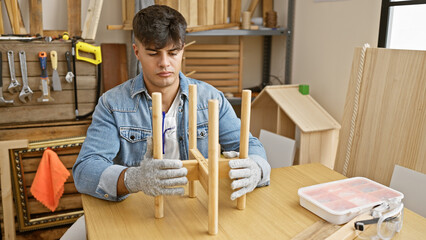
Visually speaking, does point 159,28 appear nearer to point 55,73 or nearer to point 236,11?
point 55,73

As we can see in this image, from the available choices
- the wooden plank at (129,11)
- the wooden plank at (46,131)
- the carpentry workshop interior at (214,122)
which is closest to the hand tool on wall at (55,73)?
the carpentry workshop interior at (214,122)

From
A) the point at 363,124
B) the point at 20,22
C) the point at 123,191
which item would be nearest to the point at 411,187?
the point at 363,124

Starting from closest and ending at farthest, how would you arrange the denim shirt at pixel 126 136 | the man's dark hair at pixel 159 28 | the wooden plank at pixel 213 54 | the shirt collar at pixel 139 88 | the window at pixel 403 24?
the denim shirt at pixel 126 136
the man's dark hair at pixel 159 28
the shirt collar at pixel 139 88
the window at pixel 403 24
the wooden plank at pixel 213 54

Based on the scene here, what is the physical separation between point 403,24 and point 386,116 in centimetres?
67

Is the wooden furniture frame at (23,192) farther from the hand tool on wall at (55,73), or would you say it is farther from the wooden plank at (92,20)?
the wooden plank at (92,20)

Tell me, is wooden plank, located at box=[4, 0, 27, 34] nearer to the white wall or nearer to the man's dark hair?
the man's dark hair

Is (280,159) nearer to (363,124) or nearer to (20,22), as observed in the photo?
(363,124)

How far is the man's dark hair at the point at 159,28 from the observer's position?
1315 millimetres

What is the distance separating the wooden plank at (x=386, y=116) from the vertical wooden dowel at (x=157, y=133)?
1.07m

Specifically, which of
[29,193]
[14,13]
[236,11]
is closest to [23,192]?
[29,193]

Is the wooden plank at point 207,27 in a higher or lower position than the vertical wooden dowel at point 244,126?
higher

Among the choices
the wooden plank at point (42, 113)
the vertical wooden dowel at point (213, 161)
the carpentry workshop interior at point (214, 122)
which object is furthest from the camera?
the wooden plank at point (42, 113)

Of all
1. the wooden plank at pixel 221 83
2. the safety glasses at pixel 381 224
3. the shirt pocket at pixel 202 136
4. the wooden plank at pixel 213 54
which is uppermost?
the wooden plank at pixel 213 54

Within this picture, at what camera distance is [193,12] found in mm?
2564
